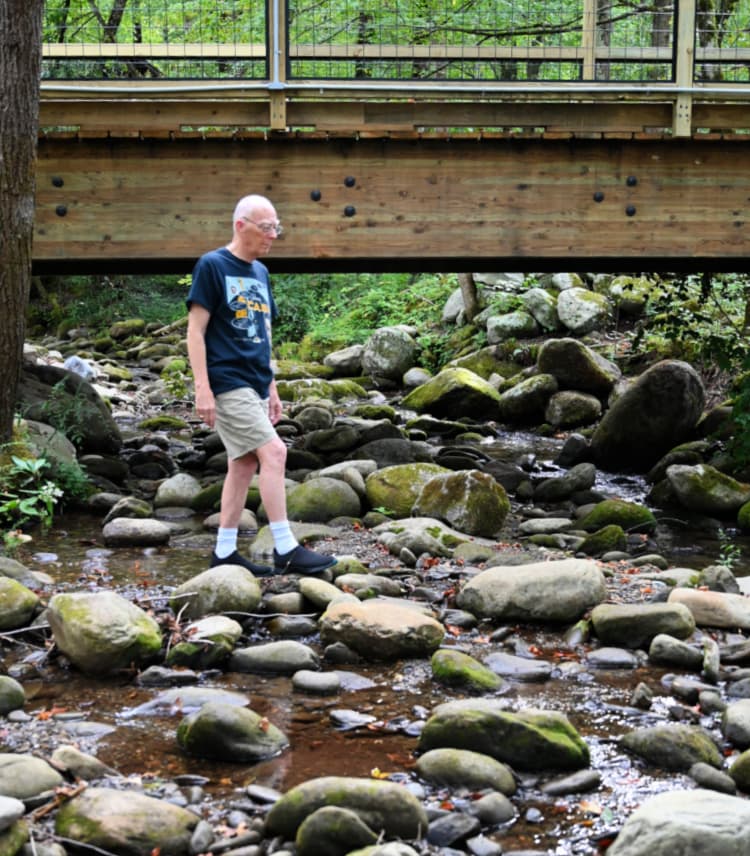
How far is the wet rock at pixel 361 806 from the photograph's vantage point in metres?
3.13

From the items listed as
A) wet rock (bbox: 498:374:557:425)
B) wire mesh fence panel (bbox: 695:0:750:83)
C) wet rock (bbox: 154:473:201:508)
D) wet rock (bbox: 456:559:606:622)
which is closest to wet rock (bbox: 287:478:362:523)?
wet rock (bbox: 154:473:201:508)

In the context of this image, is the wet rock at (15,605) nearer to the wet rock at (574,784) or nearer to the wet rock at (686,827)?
the wet rock at (574,784)

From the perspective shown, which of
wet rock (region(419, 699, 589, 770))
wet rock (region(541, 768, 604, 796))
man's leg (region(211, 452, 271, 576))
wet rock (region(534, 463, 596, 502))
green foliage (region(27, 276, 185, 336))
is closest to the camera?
wet rock (region(541, 768, 604, 796))

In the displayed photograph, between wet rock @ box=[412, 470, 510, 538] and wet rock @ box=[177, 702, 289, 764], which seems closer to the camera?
wet rock @ box=[177, 702, 289, 764]

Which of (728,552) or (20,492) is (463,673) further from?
(728,552)

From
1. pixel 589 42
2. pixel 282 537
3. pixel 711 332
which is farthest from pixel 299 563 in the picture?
pixel 711 332

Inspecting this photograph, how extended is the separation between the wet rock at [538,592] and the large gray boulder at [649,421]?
19.1 feet

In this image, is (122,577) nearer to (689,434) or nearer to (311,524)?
(311,524)

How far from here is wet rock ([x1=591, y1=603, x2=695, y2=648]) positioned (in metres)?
4.88

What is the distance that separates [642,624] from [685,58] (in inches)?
246

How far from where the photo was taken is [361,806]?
3.15m

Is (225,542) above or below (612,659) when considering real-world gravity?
above

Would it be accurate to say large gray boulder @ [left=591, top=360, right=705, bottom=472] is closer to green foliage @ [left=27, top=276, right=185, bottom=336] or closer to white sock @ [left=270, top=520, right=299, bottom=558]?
white sock @ [left=270, top=520, right=299, bottom=558]

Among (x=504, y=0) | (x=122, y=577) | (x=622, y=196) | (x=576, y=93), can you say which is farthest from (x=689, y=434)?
(x=122, y=577)
